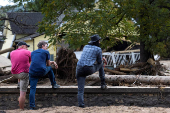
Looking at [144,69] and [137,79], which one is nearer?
[137,79]

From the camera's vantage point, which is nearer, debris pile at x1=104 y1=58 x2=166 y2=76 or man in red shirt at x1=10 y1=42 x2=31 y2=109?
man in red shirt at x1=10 y1=42 x2=31 y2=109

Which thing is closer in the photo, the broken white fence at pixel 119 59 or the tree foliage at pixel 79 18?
the tree foliage at pixel 79 18

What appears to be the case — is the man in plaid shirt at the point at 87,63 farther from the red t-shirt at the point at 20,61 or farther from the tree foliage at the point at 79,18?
the tree foliage at the point at 79,18

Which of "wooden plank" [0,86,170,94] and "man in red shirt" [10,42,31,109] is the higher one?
"man in red shirt" [10,42,31,109]

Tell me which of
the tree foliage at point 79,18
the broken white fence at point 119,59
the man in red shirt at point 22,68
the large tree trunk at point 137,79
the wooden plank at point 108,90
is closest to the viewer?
the man in red shirt at point 22,68

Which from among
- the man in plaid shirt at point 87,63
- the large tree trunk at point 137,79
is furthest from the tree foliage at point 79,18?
the man in plaid shirt at point 87,63

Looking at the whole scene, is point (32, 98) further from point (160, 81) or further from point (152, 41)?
point (152, 41)

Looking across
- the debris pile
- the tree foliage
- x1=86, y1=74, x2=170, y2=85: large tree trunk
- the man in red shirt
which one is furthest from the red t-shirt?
the debris pile

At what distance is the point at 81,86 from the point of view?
5352mm

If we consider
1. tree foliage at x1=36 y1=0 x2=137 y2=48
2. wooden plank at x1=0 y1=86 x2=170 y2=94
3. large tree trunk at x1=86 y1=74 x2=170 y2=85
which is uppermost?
tree foliage at x1=36 y1=0 x2=137 y2=48

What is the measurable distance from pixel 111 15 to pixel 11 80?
506cm

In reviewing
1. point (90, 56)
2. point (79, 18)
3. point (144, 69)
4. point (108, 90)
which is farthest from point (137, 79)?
point (79, 18)

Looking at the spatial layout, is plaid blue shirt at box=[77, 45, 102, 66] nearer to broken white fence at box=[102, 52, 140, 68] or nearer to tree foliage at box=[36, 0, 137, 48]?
tree foliage at box=[36, 0, 137, 48]

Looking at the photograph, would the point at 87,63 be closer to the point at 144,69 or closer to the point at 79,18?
the point at 79,18
